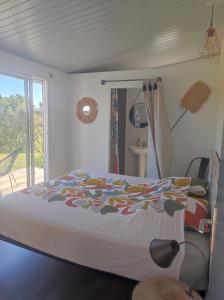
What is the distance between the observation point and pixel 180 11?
2309mm

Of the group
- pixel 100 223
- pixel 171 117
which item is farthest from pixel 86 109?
pixel 100 223

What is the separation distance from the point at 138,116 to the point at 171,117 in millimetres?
1131

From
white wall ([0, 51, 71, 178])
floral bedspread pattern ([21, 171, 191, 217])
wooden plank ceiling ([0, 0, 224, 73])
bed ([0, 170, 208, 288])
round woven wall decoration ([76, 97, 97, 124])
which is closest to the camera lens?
bed ([0, 170, 208, 288])

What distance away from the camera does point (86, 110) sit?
444 cm

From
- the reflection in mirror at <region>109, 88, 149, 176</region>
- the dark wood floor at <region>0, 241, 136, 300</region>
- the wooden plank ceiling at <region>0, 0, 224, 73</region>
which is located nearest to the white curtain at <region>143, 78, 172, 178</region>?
the wooden plank ceiling at <region>0, 0, 224, 73</region>

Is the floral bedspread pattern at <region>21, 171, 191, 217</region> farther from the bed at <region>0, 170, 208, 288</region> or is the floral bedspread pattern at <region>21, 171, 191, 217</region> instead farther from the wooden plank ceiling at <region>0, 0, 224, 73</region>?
the wooden plank ceiling at <region>0, 0, 224, 73</region>

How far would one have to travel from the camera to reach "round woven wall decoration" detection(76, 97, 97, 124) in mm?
4363

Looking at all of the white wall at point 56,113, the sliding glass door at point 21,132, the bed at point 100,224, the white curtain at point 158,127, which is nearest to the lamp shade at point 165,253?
the bed at point 100,224

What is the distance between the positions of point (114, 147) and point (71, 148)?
88 cm

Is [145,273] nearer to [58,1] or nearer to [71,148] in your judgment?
[58,1]

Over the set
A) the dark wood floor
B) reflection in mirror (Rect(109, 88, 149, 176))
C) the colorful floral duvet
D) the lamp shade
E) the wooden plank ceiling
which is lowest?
the dark wood floor

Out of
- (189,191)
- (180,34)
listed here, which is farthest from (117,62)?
(189,191)

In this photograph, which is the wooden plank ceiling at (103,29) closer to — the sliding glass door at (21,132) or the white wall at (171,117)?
the white wall at (171,117)

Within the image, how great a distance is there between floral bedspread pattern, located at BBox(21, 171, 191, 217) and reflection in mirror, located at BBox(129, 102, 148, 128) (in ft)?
7.15
